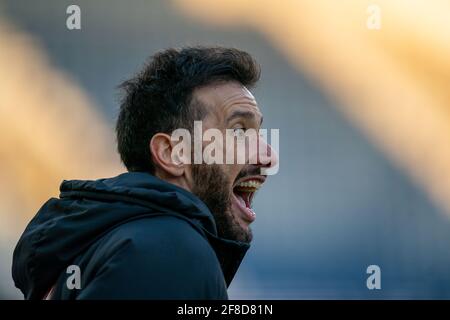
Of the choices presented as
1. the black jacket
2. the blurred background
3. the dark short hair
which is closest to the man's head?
the dark short hair

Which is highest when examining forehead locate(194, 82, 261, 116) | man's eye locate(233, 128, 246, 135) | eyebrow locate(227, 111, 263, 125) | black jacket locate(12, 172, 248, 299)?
forehead locate(194, 82, 261, 116)

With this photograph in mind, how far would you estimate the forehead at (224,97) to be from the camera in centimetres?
183

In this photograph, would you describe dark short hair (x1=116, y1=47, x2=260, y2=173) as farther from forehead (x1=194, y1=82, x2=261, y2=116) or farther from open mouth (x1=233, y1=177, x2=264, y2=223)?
open mouth (x1=233, y1=177, x2=264, y2=223)

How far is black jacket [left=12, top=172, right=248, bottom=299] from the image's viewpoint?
1231 millimetres

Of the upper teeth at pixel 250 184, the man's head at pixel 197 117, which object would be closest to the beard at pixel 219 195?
the man's head at pixel 197 117

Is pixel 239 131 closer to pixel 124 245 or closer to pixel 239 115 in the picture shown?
pixel 239 115

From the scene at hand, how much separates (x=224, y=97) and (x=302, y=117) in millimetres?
3178

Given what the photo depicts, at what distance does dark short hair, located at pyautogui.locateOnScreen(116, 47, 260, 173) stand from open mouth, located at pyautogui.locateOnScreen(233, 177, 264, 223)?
0.23 metres

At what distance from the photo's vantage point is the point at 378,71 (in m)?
5.05

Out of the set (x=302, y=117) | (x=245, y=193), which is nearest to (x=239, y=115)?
(x=245, y=193)

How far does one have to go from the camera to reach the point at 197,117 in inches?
71.2

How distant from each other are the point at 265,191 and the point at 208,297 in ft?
11.9

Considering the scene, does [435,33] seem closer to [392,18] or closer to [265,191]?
[392,18]
